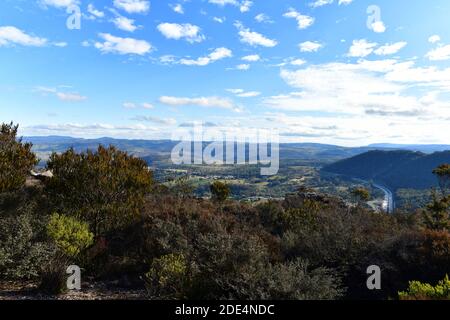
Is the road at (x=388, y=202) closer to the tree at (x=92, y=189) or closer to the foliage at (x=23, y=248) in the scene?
the tree at (x=92, y=189)

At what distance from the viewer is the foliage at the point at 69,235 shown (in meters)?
10.5

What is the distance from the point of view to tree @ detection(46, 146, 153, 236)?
1361 centimetres

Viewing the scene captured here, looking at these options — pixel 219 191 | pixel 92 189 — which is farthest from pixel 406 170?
pixel 92 189

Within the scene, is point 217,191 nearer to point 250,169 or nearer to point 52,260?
point 52,260

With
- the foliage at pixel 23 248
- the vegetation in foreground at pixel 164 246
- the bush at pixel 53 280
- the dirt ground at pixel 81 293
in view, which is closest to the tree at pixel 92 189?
the vegetation in foreground at pixel 164 246

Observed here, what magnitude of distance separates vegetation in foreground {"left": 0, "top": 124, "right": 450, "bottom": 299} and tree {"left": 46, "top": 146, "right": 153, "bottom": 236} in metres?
0.04

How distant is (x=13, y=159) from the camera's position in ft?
37.2

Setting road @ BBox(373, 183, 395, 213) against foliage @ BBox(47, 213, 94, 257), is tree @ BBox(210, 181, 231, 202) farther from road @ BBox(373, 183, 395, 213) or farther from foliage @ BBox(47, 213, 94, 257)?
road @ BBox(373, 183, 395, 213)

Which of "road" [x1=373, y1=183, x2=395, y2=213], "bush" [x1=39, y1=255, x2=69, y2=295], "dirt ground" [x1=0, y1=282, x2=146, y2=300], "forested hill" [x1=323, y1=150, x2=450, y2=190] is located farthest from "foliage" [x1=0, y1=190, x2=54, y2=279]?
"forested hill" [x1=323, y1=150, x2=450, y2=190]

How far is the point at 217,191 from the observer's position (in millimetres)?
31891

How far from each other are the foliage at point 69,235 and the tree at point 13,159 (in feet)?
5.00

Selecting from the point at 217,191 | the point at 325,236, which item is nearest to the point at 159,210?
the point at 325,236
